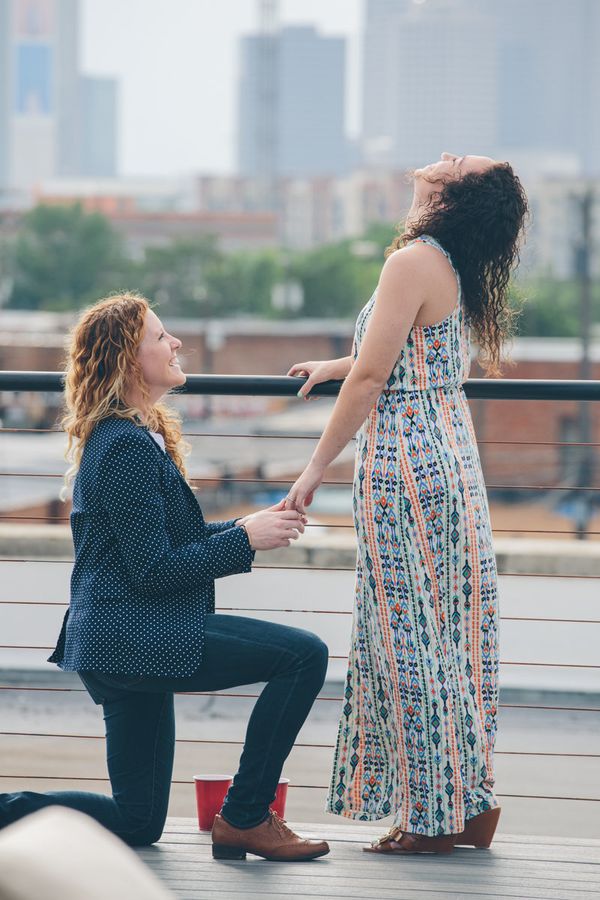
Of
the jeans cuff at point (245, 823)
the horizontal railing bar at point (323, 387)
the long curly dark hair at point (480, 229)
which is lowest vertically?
the jeans cuff at point (245, 823)

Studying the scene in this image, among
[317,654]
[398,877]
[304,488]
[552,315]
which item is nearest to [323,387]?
[304,488]

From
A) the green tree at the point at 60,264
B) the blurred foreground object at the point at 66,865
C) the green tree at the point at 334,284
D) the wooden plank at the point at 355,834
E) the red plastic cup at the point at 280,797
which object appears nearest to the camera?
the blurred foreground object at the point at 66,865

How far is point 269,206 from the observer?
119 m

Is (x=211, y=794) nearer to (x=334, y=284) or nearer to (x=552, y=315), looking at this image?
(x=552, y=315)

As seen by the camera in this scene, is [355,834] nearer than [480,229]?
No

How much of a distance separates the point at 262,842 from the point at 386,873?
0.26 metres

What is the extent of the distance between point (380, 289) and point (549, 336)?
166 feet

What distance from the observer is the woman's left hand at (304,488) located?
2.47m

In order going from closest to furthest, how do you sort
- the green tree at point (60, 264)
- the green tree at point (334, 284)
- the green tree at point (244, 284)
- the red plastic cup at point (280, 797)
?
the red plastic cup at point (280, 797)
the green tree at point (334, 284)
the green tree at point (244, 284)
the green tree at point (60, 264)

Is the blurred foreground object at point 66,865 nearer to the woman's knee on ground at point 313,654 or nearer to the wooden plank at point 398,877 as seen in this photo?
the woman's knee on ground at point 313,654

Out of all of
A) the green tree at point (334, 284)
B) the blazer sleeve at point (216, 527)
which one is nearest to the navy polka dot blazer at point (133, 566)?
the blazer sleeve at point (216, 527)

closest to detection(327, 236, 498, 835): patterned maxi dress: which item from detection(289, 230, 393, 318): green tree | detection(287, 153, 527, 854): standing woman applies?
detection(287, 153, 527, 854): standing woman

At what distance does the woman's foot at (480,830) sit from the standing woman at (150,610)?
0.31m

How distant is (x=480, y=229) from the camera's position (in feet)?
8.09
